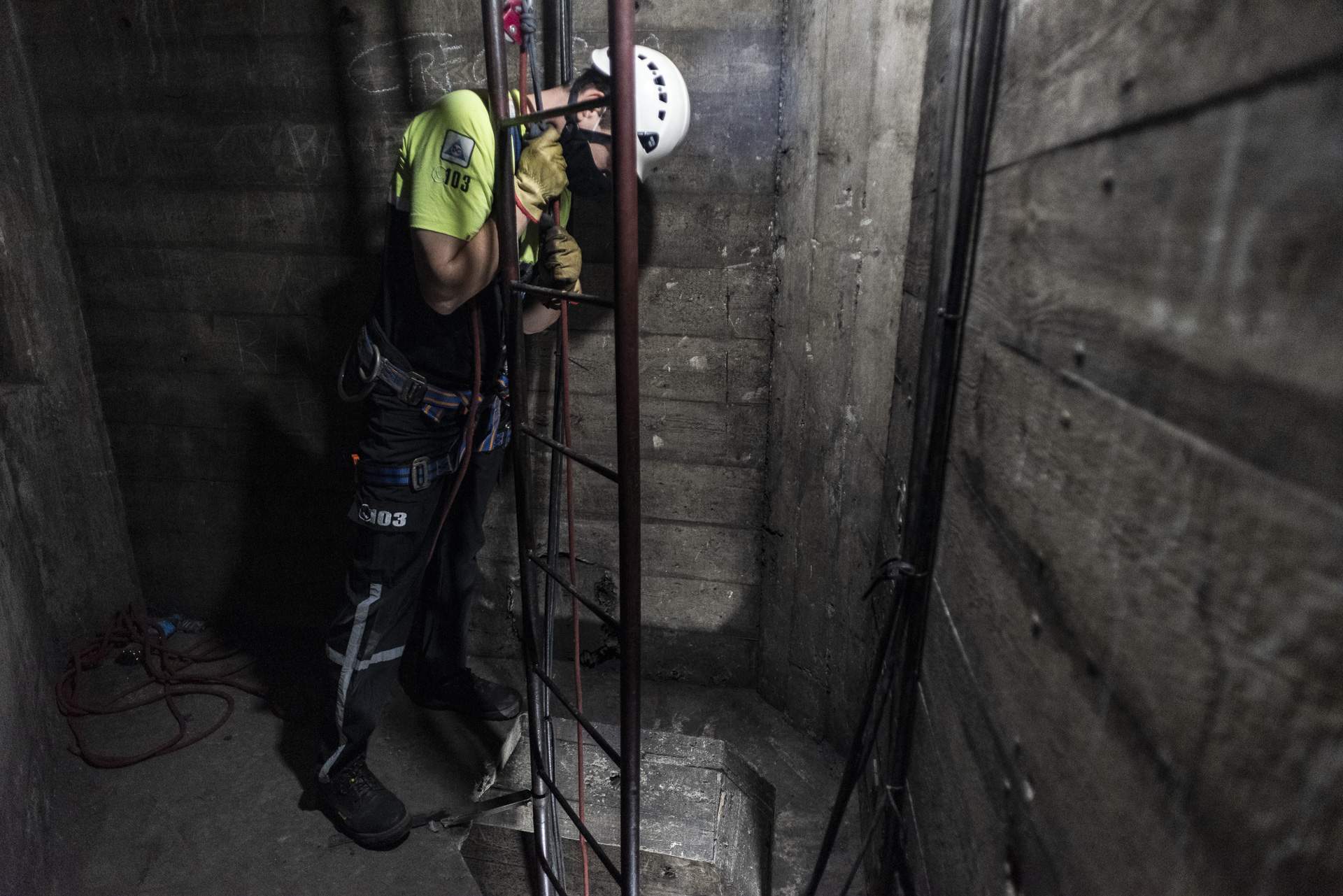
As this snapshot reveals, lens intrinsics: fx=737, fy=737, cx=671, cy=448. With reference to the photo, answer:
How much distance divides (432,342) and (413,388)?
0.13 metres

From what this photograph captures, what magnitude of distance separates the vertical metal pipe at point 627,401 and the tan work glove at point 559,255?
16.6 inches

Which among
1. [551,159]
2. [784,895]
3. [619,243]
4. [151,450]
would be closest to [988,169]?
[619,243]

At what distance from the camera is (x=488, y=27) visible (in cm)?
135

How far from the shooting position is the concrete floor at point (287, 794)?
1.89 meters

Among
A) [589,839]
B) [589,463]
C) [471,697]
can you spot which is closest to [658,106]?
[589,463]

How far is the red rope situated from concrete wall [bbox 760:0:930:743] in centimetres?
184

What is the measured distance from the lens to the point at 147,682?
2.54 m

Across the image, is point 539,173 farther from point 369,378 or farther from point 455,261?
point 369,378

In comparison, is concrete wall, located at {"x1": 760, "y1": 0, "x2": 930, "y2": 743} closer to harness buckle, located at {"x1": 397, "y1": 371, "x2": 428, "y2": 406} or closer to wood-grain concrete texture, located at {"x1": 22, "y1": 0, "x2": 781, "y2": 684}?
wood-grain concrete texture, located at {"x1": 22, "y1": 0, "x2": 781, "y2": 684}

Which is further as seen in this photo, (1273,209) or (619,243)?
(619,243)

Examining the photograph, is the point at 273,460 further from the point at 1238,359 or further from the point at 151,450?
the point at 1238,359

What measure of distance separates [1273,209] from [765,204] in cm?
179

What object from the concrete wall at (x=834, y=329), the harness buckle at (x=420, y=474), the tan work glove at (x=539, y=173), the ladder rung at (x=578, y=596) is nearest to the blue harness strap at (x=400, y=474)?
the harness buckle at (x=420, y=474)

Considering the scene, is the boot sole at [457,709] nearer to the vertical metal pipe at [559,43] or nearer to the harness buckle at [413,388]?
the harness buckle at [413,388]
